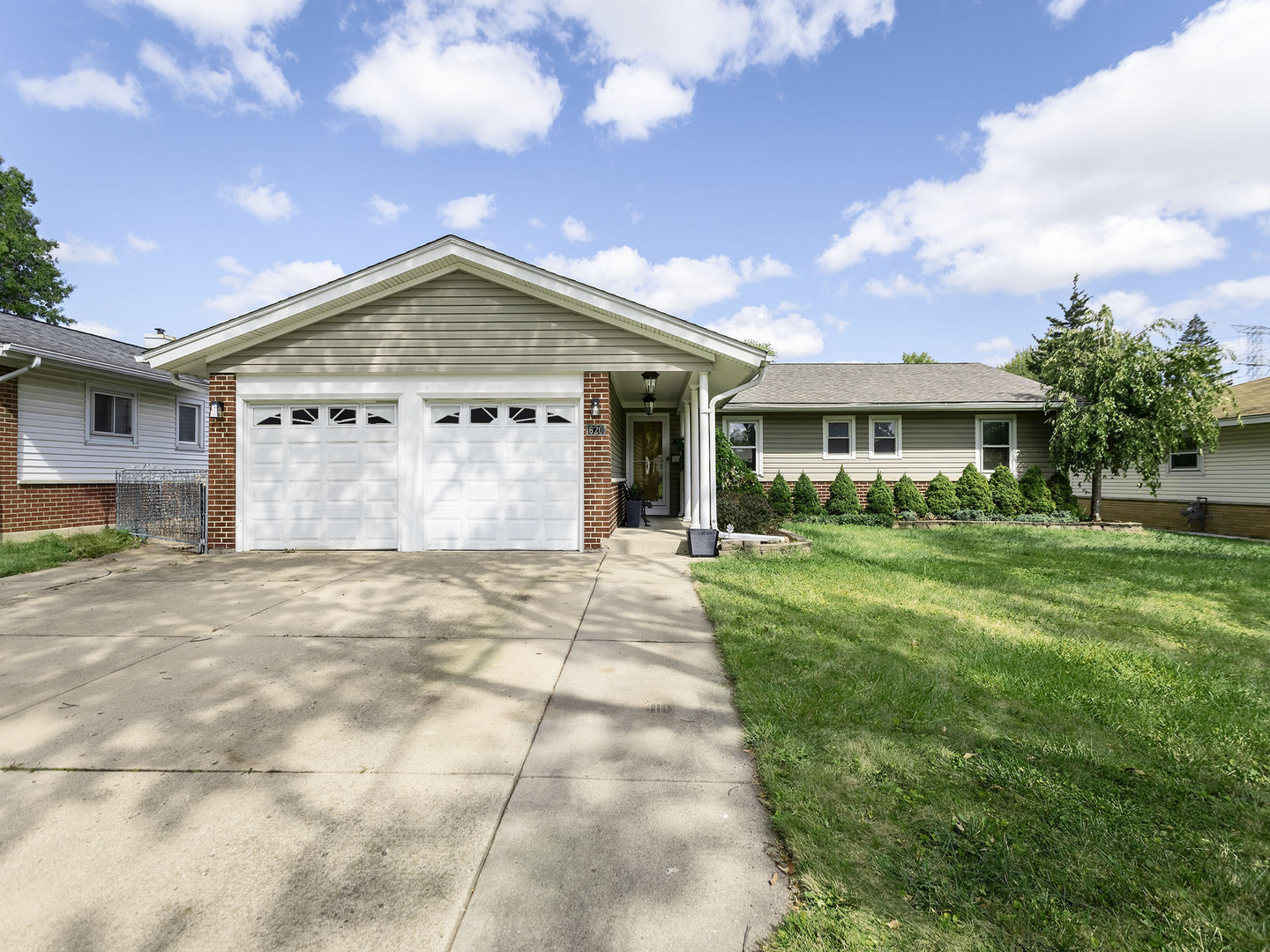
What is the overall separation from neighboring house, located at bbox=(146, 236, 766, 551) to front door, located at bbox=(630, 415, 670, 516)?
5.56 metres

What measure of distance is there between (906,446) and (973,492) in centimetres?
194

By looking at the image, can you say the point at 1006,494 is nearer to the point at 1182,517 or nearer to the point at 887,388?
the point at 887,388

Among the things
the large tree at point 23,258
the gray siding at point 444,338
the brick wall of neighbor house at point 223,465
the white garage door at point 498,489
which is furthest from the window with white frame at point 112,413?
the large tree at point 23,258

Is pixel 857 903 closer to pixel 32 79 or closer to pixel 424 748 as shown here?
pixel 424 748

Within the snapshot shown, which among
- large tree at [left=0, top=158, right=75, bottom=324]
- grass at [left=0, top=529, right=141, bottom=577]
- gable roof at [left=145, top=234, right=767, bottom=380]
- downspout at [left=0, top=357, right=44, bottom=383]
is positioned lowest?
grass at [left=0, top=529, right=141, bottom=577]

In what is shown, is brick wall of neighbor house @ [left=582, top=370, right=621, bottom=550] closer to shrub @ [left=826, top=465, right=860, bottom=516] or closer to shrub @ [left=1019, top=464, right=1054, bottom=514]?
shrub @ [left=826, top=465, right=860, bottom=516]

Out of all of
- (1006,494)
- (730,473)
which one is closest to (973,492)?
(1006,494)

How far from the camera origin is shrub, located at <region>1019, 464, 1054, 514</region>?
1426 cm

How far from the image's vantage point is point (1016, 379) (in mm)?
16359

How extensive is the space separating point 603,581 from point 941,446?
1215cm

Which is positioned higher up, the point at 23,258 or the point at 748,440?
the point at 23,258

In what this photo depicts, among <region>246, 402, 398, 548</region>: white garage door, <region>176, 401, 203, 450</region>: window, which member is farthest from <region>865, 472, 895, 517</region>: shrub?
<region>176, 401, 203, 450</region>: window

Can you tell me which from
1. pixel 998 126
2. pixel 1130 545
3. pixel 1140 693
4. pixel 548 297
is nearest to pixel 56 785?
pixel 1140 693

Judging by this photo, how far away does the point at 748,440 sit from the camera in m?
15.2
